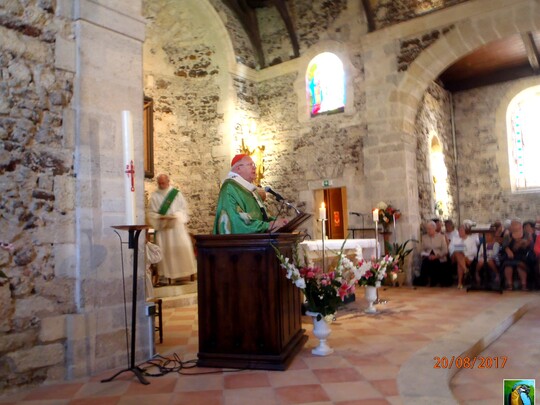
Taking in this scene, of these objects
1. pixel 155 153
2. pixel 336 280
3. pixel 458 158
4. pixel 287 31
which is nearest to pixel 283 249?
pixel 336 280

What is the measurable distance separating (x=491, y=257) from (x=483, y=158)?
18.9ft

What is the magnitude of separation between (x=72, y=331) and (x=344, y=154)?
8003mm

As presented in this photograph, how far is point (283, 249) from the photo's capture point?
12.3ft

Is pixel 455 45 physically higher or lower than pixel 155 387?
higher

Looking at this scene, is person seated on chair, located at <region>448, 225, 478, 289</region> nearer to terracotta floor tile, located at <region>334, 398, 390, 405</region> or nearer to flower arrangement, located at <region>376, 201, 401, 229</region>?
flower arrangement, located at <region>376, 201, 401, 229</region>

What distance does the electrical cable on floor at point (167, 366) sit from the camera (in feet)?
11.3

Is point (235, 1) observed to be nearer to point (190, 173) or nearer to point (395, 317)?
point (190, 173)

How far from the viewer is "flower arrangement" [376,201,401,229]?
30.4 feet

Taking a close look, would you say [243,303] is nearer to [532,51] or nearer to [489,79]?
[532,51]

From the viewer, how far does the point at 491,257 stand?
8078 mm

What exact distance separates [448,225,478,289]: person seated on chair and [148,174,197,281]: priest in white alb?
4.95 metres

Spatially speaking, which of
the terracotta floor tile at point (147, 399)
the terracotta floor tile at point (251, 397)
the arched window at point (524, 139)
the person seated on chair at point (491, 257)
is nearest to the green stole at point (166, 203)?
the terracotta floor tile at point (147, 399)

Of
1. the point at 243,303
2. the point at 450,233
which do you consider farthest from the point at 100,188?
the point at 450,233

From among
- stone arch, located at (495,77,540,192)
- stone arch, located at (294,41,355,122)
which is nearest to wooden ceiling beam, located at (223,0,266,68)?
stone arch, located at (294,41,355,122)
